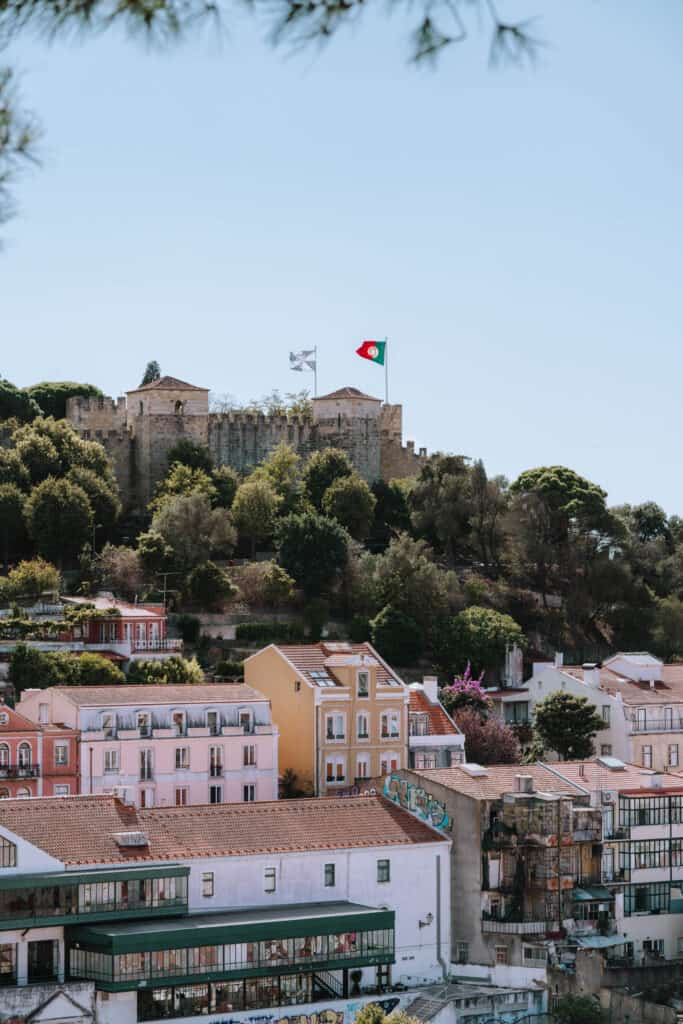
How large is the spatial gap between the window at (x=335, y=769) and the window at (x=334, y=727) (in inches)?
24.4

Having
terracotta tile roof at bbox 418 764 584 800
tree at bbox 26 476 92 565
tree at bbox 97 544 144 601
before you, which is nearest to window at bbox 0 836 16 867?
terracotta tile roof at bbox 418 764 584 800

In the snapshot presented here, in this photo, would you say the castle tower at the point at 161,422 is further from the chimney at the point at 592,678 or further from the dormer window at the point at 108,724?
the dormer window at the point at 108,724

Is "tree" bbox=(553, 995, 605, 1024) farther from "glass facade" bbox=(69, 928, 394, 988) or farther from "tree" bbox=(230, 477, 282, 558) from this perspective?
"tree" bbox=(230, 477, 282, 558)

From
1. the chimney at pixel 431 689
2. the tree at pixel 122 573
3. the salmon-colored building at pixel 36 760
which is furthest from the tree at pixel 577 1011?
the tree at pixel 122 573

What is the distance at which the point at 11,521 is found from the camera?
69125mm

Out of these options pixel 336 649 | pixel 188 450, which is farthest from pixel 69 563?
pixel 336 649

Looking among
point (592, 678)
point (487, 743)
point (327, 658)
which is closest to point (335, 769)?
point (327, 658)

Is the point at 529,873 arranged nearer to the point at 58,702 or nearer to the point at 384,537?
the point at 58,702

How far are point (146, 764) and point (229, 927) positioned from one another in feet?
41.0

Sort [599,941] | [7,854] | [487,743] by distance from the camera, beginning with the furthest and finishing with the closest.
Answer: [487,743], [599,941], [7,854]

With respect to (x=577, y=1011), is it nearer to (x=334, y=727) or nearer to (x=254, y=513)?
(x=334, y=727)

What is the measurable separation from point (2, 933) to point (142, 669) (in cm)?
2298

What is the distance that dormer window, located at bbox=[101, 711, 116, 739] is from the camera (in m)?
48.1

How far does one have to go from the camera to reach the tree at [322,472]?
75.6 metres
